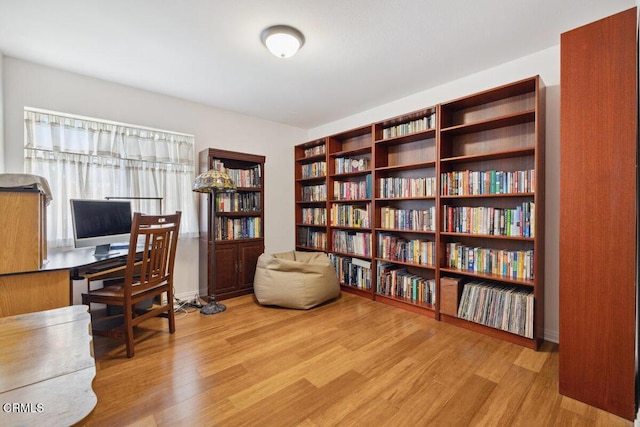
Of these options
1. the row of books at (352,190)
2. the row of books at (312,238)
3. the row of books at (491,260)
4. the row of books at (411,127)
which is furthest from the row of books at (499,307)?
the row of books at (312,238)

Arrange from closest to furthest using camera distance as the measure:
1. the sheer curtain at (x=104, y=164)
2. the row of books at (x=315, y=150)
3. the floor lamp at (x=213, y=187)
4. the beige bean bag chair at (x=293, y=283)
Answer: the sheer curtain at (x=104, y=164), the floor lamp at (x=213, y=187), the beige bean bag chair at (x=293, y=283), the row of books at (x=315, y=150)

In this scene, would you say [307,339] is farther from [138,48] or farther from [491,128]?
[138,48]

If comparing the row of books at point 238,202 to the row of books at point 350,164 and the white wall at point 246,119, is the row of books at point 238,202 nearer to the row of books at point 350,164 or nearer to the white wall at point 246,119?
the white wall at point 246,119

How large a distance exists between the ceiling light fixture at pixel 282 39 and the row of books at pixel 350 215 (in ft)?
6.27

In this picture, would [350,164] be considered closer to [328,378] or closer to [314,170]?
[314,170]

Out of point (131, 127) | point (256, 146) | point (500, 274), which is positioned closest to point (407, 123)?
point (500, 274)

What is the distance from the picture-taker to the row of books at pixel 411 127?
109 inches

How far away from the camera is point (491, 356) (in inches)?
77.9

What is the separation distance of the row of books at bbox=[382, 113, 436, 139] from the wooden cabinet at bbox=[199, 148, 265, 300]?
63.9 inches

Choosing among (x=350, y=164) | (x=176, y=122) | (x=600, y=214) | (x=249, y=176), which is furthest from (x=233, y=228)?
(x=600, y=214)

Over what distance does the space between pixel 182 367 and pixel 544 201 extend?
9.97ft

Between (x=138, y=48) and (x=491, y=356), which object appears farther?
(x=138, y=48)

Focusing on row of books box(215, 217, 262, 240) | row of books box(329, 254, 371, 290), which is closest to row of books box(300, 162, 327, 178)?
row of books box(215, 217, 262, 240)

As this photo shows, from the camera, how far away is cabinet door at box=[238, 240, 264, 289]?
3.37 meters
